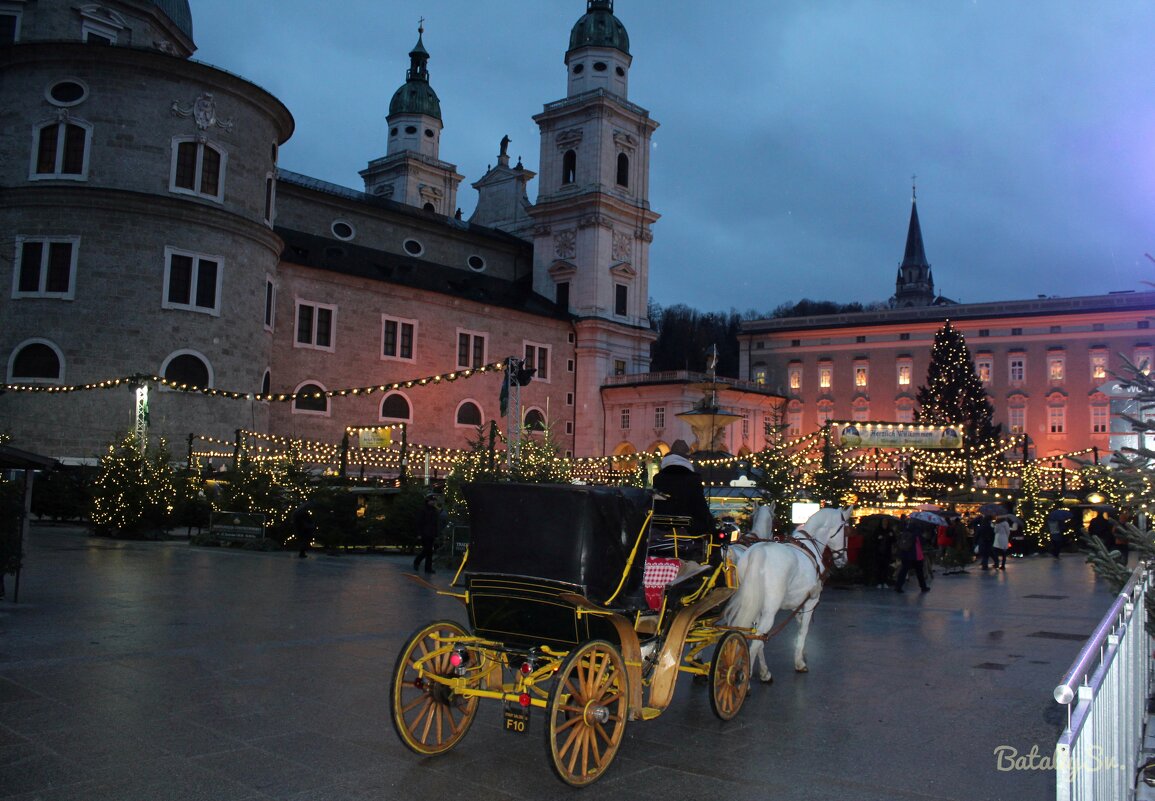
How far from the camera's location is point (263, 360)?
41250mm

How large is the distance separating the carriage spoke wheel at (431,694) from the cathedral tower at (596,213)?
54.3 meters

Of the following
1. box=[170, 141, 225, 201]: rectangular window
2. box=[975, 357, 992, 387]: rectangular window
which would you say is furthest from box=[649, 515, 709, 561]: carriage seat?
box=[975, 357, 992, 387]: rectangular window

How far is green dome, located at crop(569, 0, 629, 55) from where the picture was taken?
203 feet

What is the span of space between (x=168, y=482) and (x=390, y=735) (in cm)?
2372

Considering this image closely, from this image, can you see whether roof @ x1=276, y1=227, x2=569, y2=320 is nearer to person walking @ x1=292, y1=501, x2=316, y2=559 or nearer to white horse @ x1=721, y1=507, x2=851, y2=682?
person walking @ x1=292, y1=501, x2=316, y2=559

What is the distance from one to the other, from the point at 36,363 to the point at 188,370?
5.37m

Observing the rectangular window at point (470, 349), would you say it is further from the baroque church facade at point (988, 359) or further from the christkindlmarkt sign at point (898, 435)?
the christkindlmarkt sign at point (898, 435)

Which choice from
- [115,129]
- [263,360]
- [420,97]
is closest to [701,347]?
[420,97]

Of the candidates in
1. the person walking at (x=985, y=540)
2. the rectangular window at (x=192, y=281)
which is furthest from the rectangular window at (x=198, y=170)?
the person walking at (x=985, y=540)

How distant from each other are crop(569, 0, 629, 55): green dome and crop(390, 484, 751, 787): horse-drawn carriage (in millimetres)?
60312

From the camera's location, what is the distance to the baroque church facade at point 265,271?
36031mm

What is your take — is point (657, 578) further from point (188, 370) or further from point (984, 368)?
point (984, 368)

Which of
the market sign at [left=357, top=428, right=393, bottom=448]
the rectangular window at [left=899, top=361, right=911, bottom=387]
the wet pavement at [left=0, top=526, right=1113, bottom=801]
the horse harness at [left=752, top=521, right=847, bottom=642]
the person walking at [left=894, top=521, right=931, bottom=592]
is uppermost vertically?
the rectangular window at [left=899, top=361, right=911, bottom=387]

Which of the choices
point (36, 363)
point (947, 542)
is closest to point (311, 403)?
point (36, 363)
